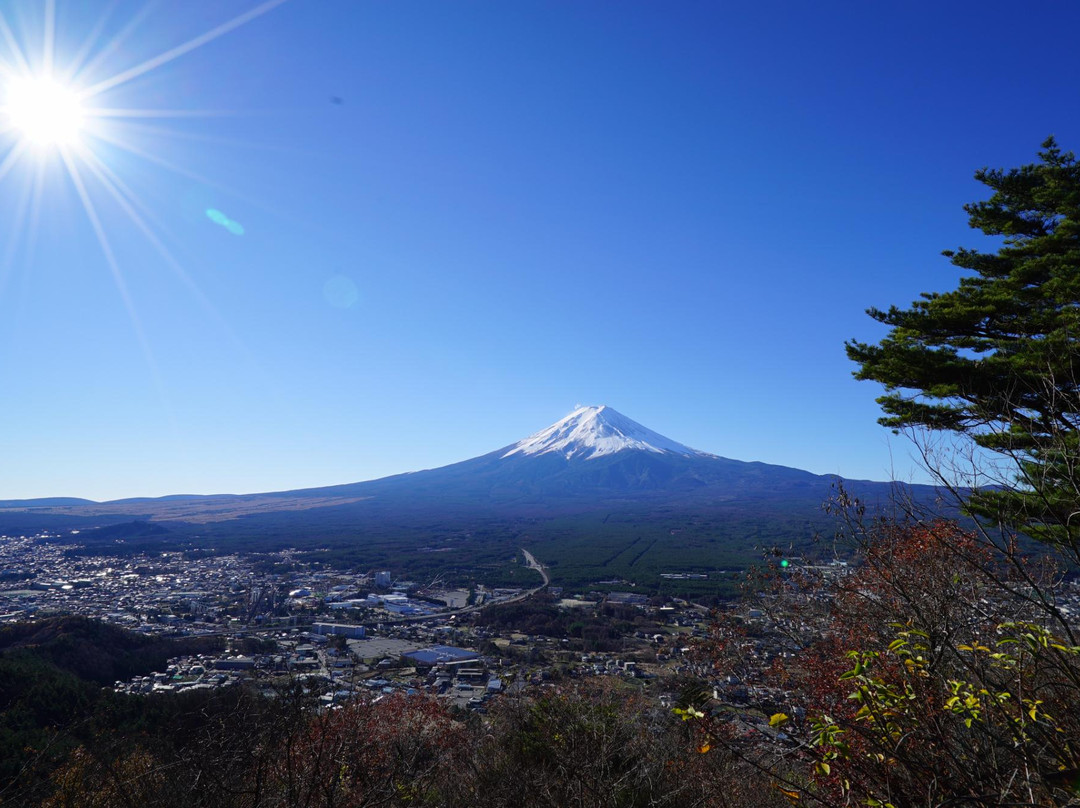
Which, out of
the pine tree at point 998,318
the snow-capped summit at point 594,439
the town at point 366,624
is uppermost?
the snow-capped summit at point 594,439

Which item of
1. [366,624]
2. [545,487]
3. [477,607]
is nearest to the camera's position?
[366,624]

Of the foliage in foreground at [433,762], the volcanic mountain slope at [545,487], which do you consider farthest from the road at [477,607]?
the volcanic mountain slope at [545,487]

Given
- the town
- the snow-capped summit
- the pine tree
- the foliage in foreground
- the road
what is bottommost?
the road

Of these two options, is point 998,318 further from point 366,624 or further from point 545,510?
point 545,510

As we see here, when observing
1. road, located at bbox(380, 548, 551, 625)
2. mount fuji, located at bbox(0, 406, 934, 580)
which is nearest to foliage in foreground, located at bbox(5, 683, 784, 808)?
mount fuji, located at bbox(0, 406, 934, 580)

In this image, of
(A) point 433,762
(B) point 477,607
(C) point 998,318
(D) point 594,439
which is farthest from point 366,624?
(D) point 594,439

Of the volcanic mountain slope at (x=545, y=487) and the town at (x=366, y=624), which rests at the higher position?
the volcanic mountain slope at (x=545, y=487)

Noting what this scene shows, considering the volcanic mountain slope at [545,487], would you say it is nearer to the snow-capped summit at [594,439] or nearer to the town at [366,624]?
the snow-capped summit at [594,439]

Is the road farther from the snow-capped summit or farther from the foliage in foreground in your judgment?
the snow-capped summit

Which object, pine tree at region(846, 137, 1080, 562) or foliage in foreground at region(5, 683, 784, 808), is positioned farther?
pine tree at region(846, 137, 1080, 562)
